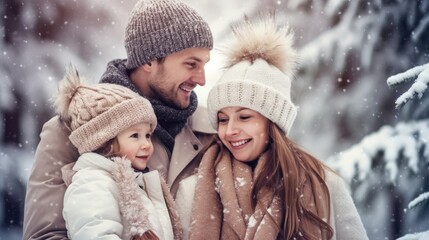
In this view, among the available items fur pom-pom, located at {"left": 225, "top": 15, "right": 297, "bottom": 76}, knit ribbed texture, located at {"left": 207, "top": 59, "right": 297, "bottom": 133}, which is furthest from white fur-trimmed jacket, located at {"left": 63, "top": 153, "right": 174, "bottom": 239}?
fur pom-pom, located at {"left": 225, "top": 15, "right": 297, "bottom": 76}

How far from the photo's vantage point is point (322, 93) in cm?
777

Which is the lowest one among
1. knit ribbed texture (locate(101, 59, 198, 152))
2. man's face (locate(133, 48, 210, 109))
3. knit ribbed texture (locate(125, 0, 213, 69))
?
knit ribbed texture (locate(101, 59, 198, 152))

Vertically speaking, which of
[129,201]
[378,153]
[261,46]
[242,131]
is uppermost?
[378,153]

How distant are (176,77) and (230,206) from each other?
948mm

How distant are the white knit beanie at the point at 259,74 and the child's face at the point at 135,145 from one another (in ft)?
1.71

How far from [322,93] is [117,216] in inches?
220

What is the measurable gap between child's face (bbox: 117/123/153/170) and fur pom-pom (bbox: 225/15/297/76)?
2.64 ft

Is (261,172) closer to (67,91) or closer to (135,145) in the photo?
(135,145)

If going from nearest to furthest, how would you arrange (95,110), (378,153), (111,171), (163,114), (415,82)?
(415,82), (111,171), (95,110), (163,114), (378,153)

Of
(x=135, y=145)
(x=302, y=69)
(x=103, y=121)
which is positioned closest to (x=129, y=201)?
(x=135, y=145)

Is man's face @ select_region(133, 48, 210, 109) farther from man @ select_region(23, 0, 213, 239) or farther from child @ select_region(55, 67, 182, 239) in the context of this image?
child @ select_region(55, 67, 182, 239)

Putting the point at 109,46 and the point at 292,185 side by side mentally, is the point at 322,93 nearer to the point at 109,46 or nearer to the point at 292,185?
the point at 109,46

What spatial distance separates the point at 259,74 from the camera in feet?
10.6

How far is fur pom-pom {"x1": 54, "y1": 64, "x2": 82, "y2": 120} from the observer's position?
9.73 feet
